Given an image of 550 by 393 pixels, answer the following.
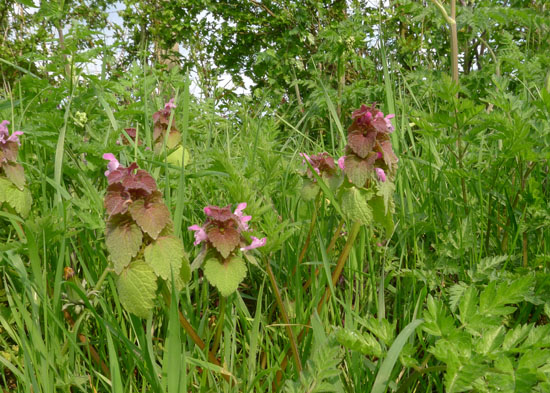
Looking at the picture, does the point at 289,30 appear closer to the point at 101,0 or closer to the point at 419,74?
the point at 419,74

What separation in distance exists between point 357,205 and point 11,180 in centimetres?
98

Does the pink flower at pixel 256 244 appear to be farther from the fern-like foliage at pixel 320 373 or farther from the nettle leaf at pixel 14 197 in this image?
the nettle leaf at pixel 14 197

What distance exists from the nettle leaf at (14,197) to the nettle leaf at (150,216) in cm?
63

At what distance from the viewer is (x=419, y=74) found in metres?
3.14

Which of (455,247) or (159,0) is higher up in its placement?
(159,0)

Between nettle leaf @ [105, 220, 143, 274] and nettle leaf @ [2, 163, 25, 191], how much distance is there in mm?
612

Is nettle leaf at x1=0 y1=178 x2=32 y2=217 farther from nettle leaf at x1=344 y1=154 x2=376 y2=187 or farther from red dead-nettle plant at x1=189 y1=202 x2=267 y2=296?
nettle leaf at x1=344 y1=154 x2=376 y2=187

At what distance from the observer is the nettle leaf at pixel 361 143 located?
3.70 ft

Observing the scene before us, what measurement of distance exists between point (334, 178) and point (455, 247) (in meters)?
0.40

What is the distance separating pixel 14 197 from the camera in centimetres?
138

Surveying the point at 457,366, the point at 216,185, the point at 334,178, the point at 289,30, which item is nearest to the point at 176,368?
the point at 457,366

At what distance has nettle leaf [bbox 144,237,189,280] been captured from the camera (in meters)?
0.94

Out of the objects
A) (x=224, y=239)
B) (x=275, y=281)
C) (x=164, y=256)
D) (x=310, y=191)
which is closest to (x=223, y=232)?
(x=224, y=239)

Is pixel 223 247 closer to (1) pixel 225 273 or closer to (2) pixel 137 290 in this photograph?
(1) pixel 225 273
